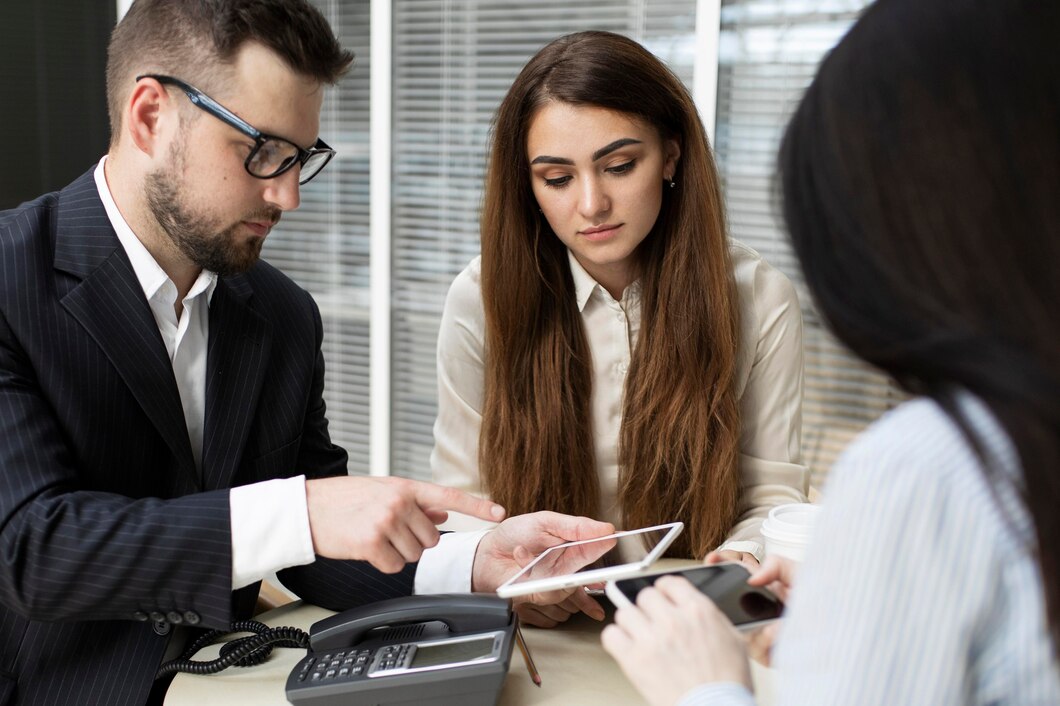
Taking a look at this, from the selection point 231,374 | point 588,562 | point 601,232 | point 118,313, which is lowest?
point 588,562

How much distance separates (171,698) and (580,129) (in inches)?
46.1

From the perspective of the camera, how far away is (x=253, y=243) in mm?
1552

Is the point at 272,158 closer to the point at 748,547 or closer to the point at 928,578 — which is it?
the point at 748,547

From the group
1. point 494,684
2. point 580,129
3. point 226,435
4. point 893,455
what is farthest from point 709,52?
point 893,455

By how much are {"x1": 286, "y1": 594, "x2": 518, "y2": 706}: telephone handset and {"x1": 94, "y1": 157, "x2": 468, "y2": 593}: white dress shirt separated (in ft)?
0.38

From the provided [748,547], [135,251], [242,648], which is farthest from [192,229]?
[748,547]

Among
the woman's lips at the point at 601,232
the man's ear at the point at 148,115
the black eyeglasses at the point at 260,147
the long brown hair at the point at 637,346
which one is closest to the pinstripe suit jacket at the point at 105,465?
the man's ear at the point at 148,115

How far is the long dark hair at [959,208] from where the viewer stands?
2.07ft

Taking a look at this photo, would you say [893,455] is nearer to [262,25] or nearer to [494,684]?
[494,684]

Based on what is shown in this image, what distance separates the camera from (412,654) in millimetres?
1146

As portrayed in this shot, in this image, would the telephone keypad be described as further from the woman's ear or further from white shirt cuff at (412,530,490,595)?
the woman's ear

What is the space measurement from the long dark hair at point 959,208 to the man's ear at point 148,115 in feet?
3.49

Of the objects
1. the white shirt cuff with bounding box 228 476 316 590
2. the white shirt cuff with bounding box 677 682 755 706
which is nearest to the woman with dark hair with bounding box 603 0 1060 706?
the white shirt cuff with bounding box 677 682 755 706

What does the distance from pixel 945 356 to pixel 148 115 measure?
1.21 meters
